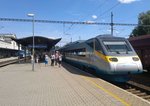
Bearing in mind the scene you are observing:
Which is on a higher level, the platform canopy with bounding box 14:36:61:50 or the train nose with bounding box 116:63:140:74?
the platform canopy with bounding box 14:36:61:50

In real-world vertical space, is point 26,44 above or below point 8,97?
above

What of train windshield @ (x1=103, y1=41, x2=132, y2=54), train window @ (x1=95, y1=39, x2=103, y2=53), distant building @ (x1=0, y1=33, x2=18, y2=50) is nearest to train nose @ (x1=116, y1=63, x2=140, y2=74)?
train windshield @ (x1=103, y1=41, x2=132, y2=54)

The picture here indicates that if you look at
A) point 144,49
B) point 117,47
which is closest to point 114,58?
point 117,47

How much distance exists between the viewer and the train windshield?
57.3ft

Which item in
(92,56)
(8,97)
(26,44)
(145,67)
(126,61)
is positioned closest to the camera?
(8,97)

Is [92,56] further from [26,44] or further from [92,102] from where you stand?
[26,44]

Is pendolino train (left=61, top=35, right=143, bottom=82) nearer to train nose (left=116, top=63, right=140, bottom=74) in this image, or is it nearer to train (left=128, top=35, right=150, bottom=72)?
train nose (left=116, top=63, right=140, bottom=74)

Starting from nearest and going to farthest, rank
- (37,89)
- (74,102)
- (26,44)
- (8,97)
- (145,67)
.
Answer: (74,102) < (8,97) < (37,89) < (145,67) < (26,44)

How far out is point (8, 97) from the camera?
424 inches

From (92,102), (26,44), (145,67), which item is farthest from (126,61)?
(26,44)

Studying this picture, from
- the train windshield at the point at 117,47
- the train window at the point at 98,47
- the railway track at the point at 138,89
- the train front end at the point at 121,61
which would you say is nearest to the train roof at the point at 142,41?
the train windshield at the point at 117,47

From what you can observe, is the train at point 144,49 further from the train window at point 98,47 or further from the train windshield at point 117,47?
the train window at point 98,47

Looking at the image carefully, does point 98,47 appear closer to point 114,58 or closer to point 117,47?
point 117,47

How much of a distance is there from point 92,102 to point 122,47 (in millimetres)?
8740
